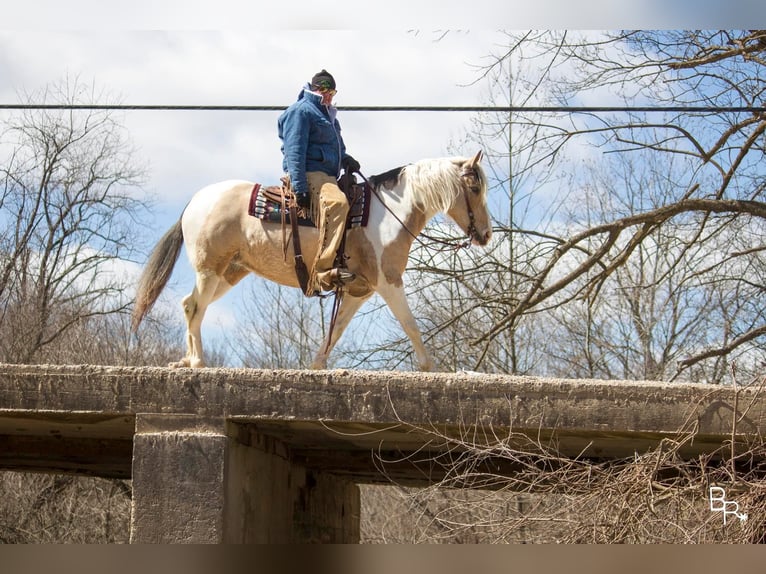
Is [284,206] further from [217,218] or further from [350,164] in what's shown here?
[350,164]

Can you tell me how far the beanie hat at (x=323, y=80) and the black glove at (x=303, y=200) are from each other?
2.79ft

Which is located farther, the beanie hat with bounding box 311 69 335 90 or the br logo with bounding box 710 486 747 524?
the beanie hat with bounding box 311 69 335 90

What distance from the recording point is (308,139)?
757cm

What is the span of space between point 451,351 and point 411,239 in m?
11.2

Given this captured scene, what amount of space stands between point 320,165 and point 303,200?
33cm

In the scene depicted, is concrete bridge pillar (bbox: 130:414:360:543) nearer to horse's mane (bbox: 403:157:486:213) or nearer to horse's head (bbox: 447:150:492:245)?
horse's mane (bbox: 403:157:486:213)

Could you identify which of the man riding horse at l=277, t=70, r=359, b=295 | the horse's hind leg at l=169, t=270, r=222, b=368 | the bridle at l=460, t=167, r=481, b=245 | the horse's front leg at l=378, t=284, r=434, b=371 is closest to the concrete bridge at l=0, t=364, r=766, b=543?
the horse's front leg at l=378, t=284, r=434, b=371

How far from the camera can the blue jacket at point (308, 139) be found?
294 inches

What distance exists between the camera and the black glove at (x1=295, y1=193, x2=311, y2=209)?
7508 mm

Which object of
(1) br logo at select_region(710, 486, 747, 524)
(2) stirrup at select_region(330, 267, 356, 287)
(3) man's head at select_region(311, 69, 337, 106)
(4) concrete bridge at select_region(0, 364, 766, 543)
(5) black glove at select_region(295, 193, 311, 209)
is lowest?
(1) br logo at select_region(710, 486, 747, 524)

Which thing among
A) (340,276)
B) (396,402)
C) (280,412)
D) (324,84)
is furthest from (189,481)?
(324,84)

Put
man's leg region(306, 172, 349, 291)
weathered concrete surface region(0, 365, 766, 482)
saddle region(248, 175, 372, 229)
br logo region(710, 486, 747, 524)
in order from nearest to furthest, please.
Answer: br logo region(710, 486, 747, 524) < weathered concrete surface region(0, 365, 766, 482) < man's leg region(306, 172, 349, 291) < saddle region(248, 175, 372, 229)

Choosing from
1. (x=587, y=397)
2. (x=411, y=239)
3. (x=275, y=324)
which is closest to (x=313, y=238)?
(x=411, y=239)

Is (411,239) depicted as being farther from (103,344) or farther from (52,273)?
(103,344)
